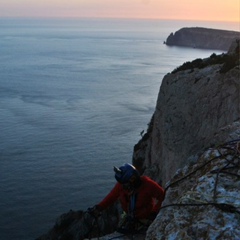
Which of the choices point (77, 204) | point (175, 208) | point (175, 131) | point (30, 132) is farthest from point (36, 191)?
point (175, 208)

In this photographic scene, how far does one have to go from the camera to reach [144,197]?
834 centimetres

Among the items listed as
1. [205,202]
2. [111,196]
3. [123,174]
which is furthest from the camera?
[111,196]

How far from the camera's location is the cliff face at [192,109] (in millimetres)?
23500

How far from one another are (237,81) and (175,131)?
275 inches

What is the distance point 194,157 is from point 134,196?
184 cm

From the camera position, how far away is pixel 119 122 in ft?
216

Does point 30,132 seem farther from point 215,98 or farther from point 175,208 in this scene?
point 175,208

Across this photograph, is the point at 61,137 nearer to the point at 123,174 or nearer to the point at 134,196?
the point at 134,196

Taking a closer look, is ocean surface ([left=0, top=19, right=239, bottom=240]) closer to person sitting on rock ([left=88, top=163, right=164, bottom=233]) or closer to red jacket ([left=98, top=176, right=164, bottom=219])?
person sitting on rock ([left=88, top=163, right=164, bottom=233])

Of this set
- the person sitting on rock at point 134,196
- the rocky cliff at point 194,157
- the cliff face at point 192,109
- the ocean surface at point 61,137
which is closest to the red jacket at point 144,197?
the person sitting on rock at point 134,196

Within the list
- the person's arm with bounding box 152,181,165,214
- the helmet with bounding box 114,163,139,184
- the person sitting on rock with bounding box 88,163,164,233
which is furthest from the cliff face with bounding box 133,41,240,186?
the helmet with bounding box 114,163,139,184

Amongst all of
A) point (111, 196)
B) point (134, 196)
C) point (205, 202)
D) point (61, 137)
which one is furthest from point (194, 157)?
point (61, 137)

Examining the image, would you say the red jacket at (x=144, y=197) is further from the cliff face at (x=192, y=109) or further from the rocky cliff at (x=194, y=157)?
the cliff face at (x=192, y=109)

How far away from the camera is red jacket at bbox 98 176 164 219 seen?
27.2 feet
